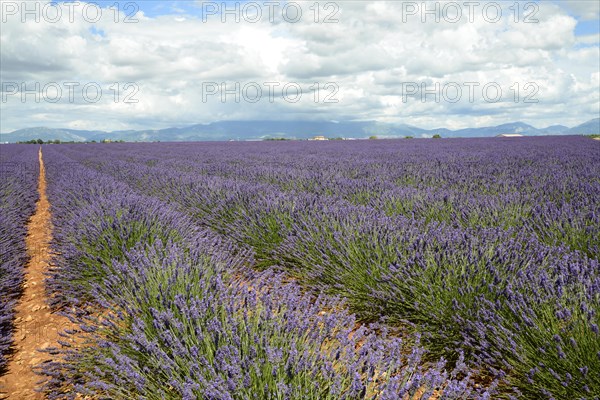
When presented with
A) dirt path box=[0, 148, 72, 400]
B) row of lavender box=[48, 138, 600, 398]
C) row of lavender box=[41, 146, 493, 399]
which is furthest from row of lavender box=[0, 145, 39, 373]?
row of lavender box=[48, 138, 600, 398]

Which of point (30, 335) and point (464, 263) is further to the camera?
point (30, 335)

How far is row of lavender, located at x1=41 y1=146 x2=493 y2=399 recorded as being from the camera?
1.42 metres

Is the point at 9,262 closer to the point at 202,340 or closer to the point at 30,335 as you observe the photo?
the point at 30,335

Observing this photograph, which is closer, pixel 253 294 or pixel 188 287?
pixel 253 294

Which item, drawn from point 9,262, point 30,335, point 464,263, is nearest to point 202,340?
point 464,263

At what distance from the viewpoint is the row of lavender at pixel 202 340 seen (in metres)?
1.42

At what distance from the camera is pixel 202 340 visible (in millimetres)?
1751

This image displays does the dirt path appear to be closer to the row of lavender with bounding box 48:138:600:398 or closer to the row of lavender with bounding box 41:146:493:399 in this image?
the row of lavender with bounding box 41:146:493:399

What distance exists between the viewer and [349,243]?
10.2 feet

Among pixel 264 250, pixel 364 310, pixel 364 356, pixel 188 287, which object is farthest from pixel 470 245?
pixel 264 250

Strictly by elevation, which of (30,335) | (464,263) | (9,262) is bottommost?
(30,335)

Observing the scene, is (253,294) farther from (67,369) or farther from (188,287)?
(67,369)

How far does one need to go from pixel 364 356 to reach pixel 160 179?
7.37m

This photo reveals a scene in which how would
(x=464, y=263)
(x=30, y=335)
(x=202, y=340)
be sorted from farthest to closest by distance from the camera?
(x=30, y=335), (x=464, y=263), (x=202, y=340)
